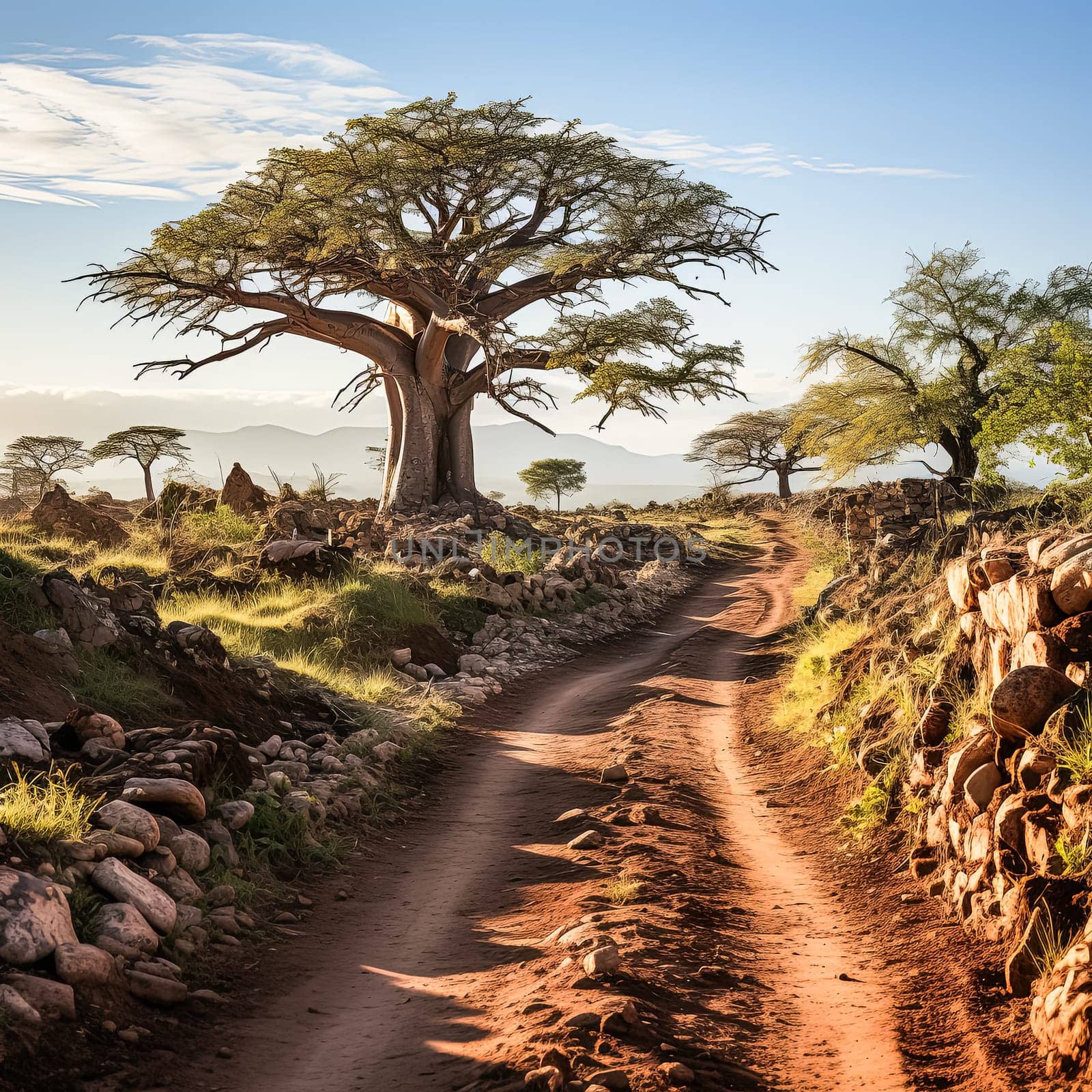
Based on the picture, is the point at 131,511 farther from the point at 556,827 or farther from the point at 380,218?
the point at 556,827

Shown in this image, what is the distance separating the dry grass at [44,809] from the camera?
4906 mm

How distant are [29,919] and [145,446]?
95.5 feet

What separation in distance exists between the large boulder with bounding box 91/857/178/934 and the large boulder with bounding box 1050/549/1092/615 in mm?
5005

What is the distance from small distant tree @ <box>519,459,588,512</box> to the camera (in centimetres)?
5141

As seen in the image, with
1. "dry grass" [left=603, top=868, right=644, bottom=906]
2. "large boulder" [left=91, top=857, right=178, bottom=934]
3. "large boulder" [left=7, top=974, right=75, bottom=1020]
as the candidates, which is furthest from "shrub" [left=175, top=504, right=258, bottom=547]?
"large boulder" [left=7, top=974, right=75, bottom=1020]

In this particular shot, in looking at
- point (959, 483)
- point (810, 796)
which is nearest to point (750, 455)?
point (959, 483)

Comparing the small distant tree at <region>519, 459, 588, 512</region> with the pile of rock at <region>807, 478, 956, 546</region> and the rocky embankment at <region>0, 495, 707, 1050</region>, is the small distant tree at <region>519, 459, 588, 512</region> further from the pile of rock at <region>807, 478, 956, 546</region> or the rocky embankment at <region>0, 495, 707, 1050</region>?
the rocky embankment at <region>0, 495, 707, 1050</region>

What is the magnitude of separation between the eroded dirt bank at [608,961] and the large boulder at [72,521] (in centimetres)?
980

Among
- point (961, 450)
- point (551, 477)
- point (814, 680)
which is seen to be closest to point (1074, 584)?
point (814, 680)

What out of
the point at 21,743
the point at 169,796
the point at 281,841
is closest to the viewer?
the point at 21,743

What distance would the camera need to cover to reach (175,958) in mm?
4812

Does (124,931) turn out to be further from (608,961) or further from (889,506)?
(889,506)

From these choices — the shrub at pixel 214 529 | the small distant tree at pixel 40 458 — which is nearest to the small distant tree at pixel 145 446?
the small distant tree at pixel 40 458

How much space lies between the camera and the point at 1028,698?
498 cm
